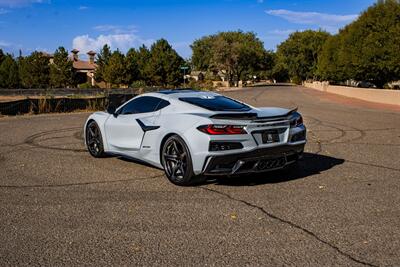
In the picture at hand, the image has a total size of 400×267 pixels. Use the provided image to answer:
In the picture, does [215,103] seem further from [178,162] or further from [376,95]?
[376,95]

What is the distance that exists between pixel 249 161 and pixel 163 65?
55756 millimetres

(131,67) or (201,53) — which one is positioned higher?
(201,53)

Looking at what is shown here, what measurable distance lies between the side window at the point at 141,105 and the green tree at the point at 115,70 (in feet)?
174

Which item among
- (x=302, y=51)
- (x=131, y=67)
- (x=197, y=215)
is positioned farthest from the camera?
(x=302, y=51)

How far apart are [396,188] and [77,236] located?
4.22 m

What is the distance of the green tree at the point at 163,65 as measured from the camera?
200 ft

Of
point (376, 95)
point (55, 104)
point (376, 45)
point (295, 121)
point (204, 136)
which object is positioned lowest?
point (376, 95)

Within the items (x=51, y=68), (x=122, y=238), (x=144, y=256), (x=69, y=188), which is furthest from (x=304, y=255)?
(x=51, y=68)

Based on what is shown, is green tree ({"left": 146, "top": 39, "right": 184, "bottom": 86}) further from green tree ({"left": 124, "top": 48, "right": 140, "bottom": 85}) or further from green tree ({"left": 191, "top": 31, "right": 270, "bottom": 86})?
green tree ({"left": 191, "top": 31, "right": 270, "bottom": 86})

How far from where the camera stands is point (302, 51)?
111625mm

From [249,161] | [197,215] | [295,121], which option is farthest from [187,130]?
[295,121]

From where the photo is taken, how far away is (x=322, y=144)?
35.4 feet

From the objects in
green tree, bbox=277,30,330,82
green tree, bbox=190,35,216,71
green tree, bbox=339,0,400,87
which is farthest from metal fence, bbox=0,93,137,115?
green tree, bbox=190,35,216,71

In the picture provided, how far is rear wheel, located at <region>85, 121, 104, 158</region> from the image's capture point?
28.6ft
